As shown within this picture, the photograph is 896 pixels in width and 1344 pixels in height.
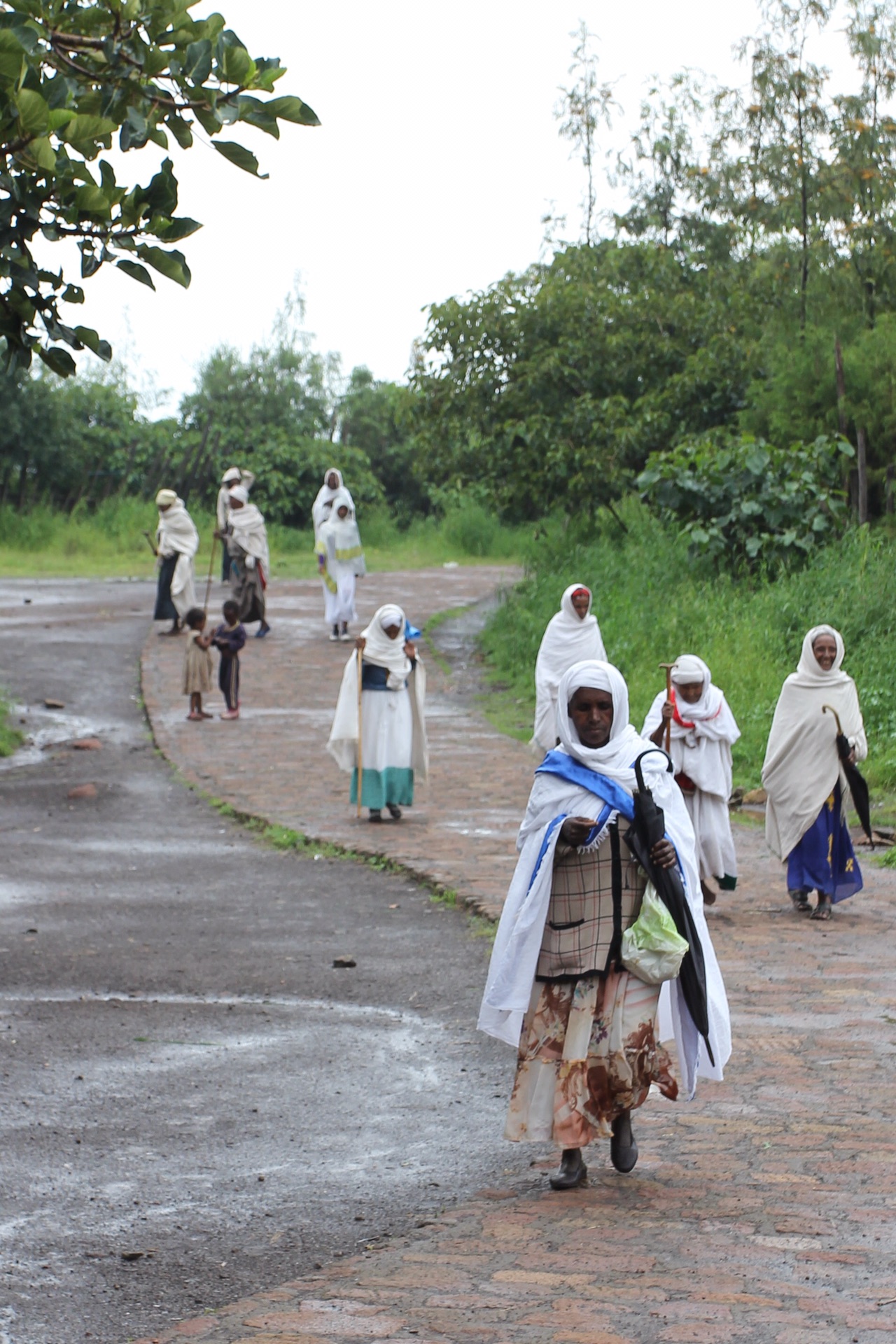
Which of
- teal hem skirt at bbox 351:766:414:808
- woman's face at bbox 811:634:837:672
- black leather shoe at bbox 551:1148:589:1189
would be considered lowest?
black leather shoe at bbox 551:1148:589:1189

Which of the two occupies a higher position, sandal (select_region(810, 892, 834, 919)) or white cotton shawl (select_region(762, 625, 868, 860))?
white cotton shawl (select_region(762, 625, 868, 860))

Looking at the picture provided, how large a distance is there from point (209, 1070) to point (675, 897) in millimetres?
2551

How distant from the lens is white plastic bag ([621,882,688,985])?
16.6 feet

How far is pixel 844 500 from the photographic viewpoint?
1956cm

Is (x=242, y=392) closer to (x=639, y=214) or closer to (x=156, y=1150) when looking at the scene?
(x=639, y=214)

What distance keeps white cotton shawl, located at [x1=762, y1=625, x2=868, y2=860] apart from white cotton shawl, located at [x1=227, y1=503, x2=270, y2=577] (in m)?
12.5

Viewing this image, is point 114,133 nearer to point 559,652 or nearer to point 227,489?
point 559,652

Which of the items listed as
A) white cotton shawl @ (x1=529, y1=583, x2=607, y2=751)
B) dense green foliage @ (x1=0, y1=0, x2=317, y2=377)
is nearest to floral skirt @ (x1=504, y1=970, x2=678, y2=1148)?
dense green foliage @ (x1=0, y1=0, x2=317, y2=377)

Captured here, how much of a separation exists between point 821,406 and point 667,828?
16567mm

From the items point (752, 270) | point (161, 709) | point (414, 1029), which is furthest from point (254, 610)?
point (414, 1029)

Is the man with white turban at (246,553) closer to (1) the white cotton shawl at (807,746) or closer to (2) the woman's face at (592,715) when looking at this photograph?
(1) the white cotton shawl at (807,746)

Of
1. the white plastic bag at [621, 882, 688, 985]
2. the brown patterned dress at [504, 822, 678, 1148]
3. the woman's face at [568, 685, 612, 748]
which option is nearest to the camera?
the white plastic bag at [621, 882, 688, 985]

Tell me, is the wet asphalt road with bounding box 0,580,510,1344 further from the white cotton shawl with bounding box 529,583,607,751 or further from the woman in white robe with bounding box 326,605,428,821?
the white cotton shawl with bounding box 529,583,607,751

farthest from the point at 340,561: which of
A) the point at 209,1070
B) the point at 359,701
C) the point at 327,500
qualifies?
the point at 209,1070
